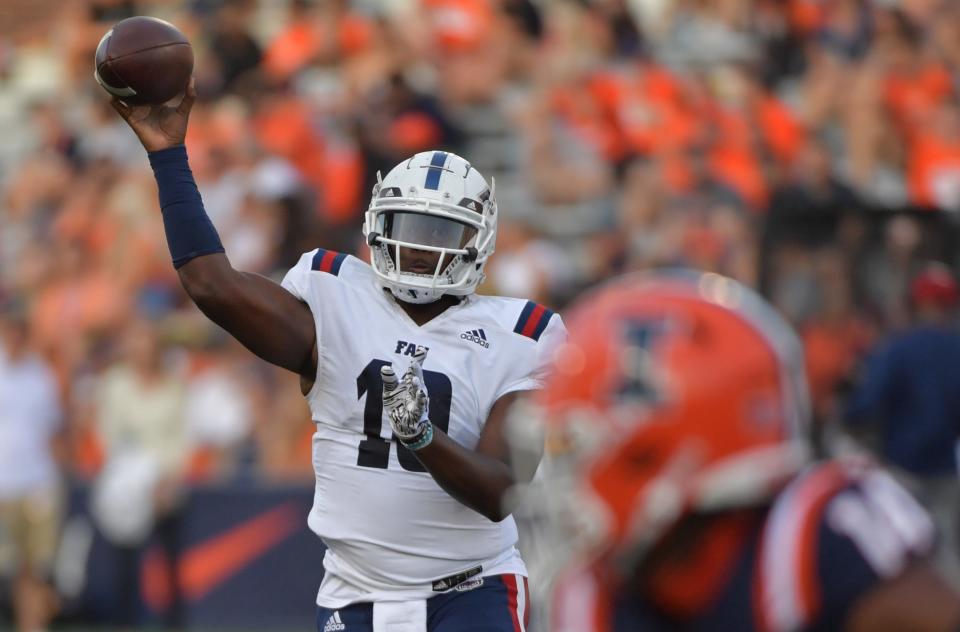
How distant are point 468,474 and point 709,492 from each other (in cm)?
137

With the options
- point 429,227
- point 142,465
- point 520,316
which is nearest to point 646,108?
point 142,465

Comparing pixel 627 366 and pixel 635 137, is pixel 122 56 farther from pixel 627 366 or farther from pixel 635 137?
pixel 635 137

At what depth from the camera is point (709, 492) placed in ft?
7.95

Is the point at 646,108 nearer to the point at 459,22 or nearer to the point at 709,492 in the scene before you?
the point at 459,22

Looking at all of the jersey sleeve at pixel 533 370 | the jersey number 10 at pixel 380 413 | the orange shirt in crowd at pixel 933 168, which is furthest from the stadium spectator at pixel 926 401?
the jersey number 10 at pixel 380 413

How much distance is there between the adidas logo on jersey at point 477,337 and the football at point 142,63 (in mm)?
934

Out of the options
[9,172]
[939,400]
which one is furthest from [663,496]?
[9,172]

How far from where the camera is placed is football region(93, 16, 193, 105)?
3855 millimetres

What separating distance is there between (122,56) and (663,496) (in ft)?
6.72

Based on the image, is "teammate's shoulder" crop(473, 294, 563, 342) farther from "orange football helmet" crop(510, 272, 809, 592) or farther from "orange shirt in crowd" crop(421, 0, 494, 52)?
"orange shirt in crowd" crop(421, 0, 494, 52)

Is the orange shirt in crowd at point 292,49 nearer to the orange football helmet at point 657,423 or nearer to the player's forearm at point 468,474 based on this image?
the player's forearm at point 468,474

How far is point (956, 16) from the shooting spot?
1073 cm

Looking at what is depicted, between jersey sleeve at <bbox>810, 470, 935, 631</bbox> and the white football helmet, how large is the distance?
5.76ft

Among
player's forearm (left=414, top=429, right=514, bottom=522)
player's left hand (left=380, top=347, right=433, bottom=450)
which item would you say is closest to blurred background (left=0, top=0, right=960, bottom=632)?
player's forearm (left=414, top=429, right=514, bottom=522)
